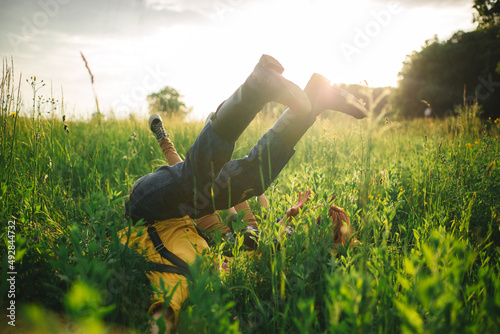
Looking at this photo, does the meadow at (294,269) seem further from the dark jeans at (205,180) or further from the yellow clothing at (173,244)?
the dark jeans at (205,180)

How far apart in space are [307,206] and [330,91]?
33.2 inches

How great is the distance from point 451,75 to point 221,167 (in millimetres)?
27657

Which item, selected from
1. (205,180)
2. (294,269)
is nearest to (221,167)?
(205,180)

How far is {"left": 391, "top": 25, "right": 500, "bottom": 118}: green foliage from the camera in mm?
18641

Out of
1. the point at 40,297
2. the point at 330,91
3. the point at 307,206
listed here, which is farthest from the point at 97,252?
the point at 330,91

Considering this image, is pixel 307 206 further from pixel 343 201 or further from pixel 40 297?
pixel 40 297

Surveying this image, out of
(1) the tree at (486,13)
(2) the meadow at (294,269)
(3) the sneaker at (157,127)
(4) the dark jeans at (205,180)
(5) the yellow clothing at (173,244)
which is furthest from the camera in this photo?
(1) the tree at (486,13)

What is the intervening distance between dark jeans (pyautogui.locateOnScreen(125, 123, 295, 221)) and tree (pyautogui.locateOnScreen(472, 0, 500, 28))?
61.4 feet

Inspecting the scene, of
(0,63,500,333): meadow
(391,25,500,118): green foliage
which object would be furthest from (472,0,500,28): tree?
(0,63,500,333): meadow

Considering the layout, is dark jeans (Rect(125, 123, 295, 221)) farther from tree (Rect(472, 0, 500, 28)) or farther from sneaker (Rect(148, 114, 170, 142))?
tree (Rect(472, 0, 500, 28))

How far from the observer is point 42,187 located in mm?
2148

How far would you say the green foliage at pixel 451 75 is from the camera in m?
18.6

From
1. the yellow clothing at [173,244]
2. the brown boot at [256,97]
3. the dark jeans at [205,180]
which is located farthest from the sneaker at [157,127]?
the brown boot at [256,97]

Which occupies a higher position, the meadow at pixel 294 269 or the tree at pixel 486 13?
the tree at pixel 486 13
